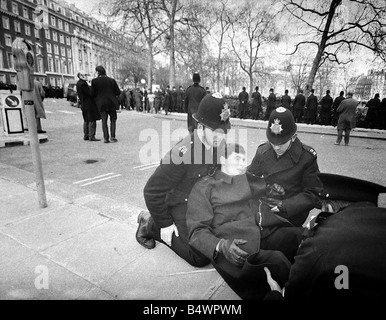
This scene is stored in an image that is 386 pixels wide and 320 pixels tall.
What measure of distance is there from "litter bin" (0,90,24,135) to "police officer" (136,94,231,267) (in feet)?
24.6

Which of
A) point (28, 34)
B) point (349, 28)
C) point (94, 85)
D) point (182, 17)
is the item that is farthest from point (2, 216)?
point (28, 34)

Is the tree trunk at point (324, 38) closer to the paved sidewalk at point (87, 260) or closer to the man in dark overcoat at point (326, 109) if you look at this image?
the man in dark overcoat at point (326, 109)

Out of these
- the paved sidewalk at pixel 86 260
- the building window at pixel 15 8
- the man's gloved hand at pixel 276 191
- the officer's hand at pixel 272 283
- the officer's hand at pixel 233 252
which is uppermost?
the building window at pixel 15 8

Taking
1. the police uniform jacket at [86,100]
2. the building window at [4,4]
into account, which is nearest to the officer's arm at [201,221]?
the police uniform jacket at [86,100]

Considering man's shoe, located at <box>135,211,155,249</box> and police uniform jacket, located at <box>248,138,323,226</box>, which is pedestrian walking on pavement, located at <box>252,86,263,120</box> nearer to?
police uniform jacket, located at <box>248,138,323,226</box>

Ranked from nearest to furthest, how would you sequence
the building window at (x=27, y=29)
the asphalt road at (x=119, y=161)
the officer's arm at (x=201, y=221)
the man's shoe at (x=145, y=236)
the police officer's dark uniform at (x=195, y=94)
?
the officer's arm at (x=201, y=221)
the man's shoe at (x=145, y=236)
the asphalt road at (x=119, y=161)
the police officer's dark uniform at (x=195, y=94)
the building window at (x=27, y=29)

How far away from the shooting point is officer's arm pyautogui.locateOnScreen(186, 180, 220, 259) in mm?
1711

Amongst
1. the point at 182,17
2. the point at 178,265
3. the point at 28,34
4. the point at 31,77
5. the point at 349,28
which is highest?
the point at 28,34

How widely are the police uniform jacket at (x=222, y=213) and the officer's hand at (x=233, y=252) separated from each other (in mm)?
114

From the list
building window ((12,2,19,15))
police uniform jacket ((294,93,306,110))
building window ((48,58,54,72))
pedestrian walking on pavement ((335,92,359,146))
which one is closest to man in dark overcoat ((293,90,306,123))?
police uniform jacket ((294,93,306,110))

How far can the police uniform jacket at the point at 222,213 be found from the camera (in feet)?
5.87

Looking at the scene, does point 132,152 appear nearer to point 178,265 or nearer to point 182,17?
point 178,265

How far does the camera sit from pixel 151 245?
2.57 metres
